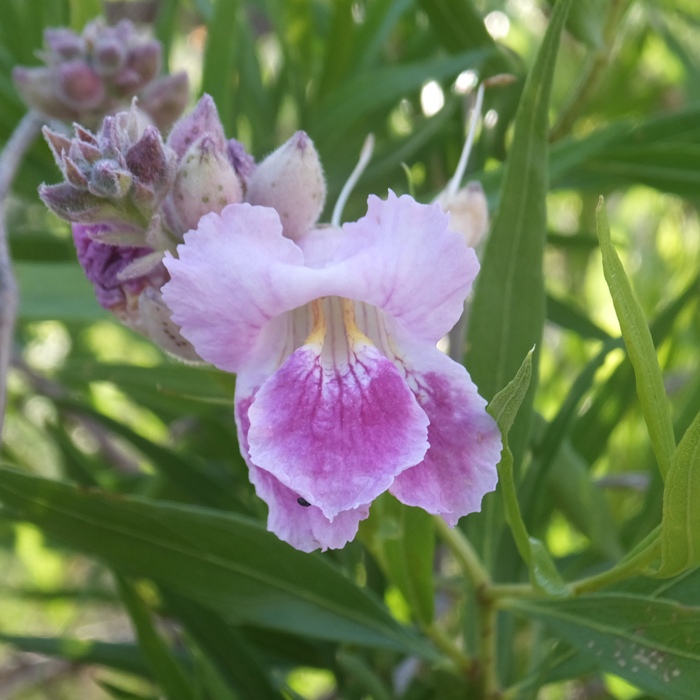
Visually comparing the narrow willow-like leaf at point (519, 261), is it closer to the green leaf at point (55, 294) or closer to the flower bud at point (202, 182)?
the flower bud at point (202, 182)

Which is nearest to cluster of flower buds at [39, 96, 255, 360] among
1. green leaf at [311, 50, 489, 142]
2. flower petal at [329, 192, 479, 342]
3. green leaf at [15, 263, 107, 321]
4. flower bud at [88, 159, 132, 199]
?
flower bud at [88, 159, 132, 199]

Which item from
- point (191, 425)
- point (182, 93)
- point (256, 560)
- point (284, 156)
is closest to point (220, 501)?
point (191, 425)

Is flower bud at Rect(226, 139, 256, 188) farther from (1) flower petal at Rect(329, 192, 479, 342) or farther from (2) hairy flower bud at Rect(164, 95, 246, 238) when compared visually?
(1) flower petal at Rect(329, 192, 479, 342)

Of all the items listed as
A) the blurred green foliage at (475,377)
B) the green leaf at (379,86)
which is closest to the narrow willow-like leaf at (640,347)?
the blurred green foliage at (475,377)

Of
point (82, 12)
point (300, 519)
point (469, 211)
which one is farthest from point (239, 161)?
point (82, 12)

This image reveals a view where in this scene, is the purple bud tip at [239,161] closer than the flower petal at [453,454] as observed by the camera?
No
